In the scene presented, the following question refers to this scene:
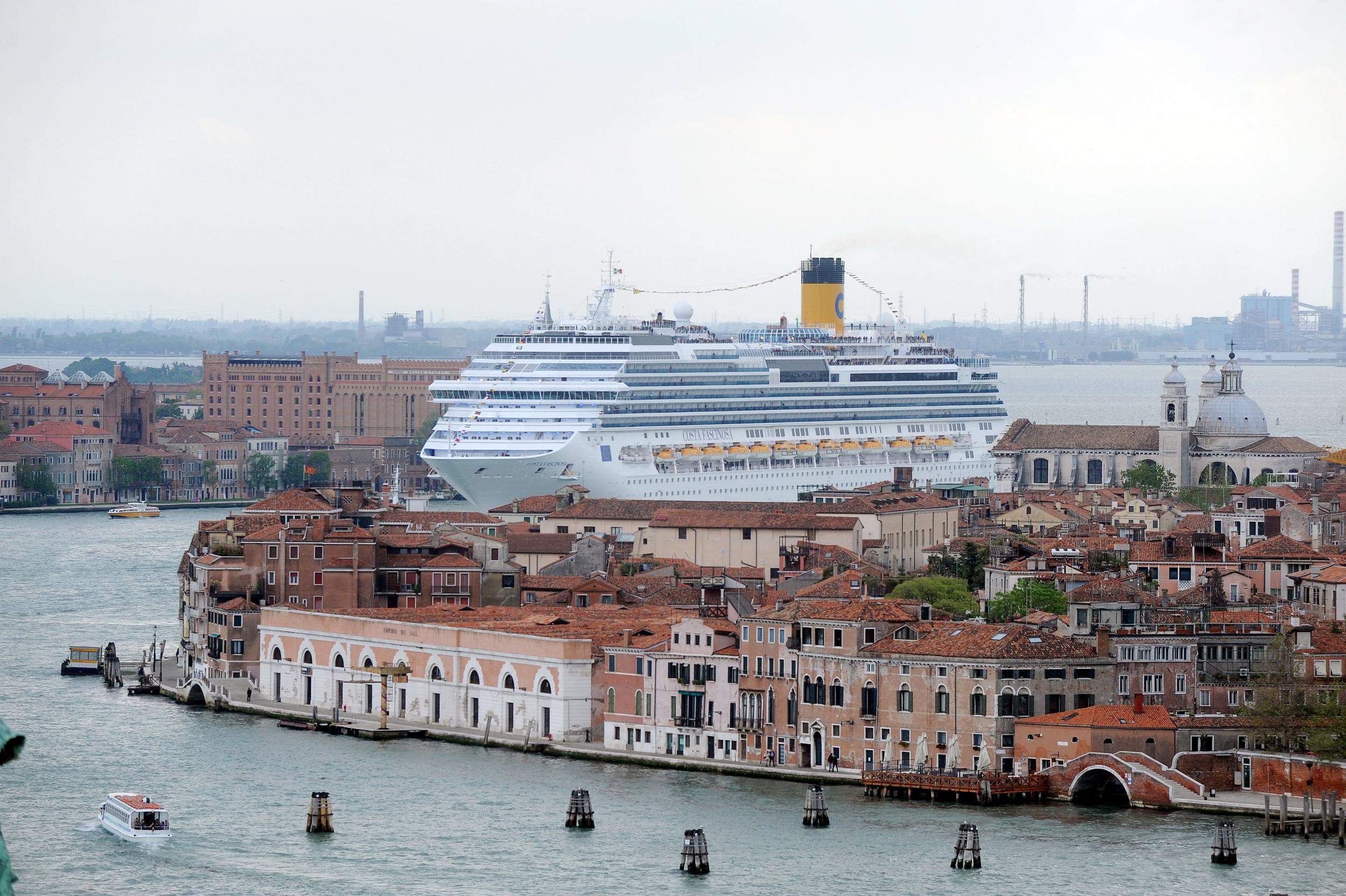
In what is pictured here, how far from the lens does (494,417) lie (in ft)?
189

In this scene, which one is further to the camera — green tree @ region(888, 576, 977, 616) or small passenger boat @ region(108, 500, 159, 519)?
small passenger boat @ region(108, 500, 159, 519)

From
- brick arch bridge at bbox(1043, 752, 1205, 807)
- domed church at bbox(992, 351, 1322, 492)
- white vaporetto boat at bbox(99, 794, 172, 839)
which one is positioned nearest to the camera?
white vaporetto boat at bbox(99, 794, 172, 839)

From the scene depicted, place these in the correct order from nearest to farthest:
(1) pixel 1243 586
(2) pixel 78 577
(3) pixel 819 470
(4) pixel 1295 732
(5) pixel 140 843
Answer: (5) pixel 140 843, (4) pixel 1295 732, (1) pixel 1243 586, (2) pixel 78 577, (3) pixel 819 470

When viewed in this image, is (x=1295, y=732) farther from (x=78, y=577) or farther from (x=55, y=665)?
(x=78, y=577)

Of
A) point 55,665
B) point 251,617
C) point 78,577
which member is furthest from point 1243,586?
point 78,577

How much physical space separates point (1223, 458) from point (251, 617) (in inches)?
1356

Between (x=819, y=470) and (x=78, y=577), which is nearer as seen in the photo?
(x=78, y=577)

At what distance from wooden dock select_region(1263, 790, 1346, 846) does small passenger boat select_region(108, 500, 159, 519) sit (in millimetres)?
54846

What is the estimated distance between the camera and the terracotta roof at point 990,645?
27.1 m

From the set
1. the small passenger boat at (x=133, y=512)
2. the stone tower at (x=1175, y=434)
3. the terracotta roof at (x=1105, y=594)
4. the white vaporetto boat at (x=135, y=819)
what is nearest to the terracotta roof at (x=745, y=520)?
the terracotta roof at (x=1105, y=594)

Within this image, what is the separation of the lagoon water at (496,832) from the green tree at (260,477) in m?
55.6

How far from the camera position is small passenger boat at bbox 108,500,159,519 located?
76875mm

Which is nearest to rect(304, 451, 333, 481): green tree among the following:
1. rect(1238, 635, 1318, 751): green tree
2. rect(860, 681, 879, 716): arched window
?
rect(860, 681, 879, 716): arched window

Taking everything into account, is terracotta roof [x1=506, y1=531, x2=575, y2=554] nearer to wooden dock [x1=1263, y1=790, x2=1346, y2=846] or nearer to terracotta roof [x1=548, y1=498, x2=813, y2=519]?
terracotta roof [x1=548, y1=498, x2=813, y2=519]
